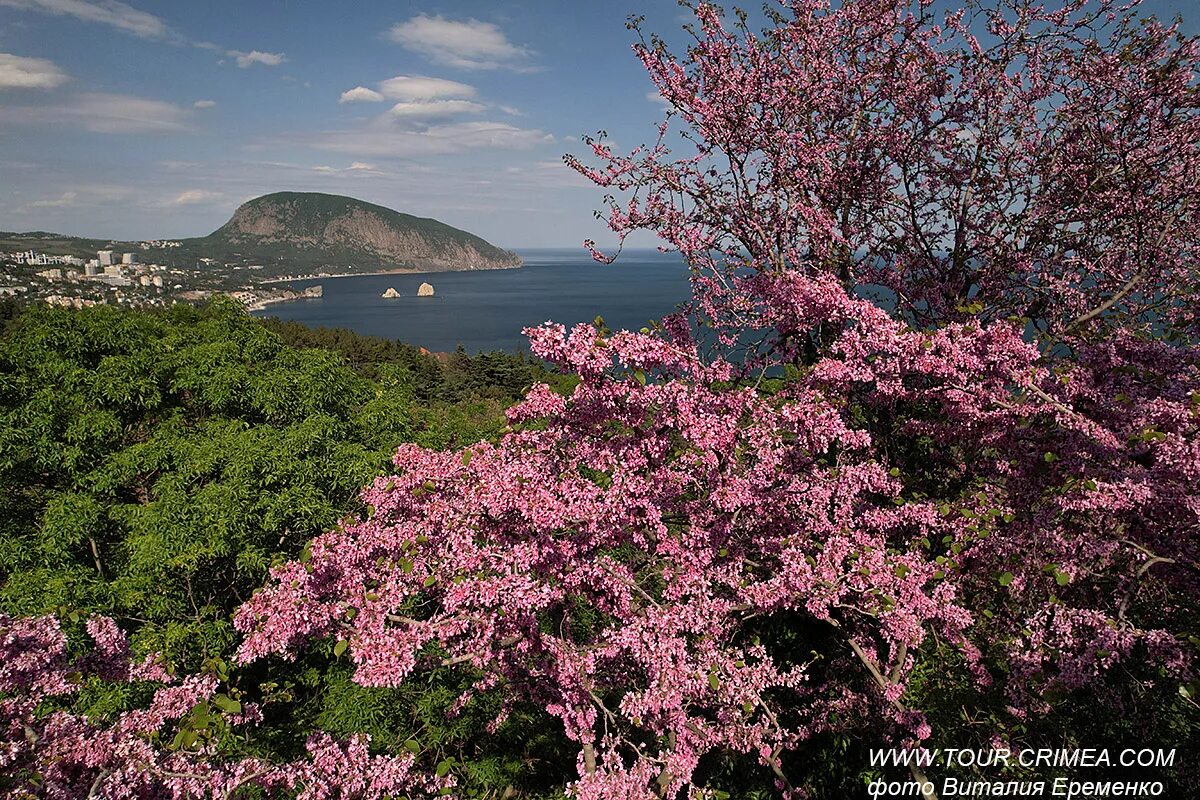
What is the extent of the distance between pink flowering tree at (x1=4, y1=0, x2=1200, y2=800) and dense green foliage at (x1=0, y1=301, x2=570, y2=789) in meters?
3.45

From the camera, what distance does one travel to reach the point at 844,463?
6180mm

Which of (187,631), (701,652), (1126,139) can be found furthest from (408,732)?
(1126,139)

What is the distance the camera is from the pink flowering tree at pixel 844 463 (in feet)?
16.8

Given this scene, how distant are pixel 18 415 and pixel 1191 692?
1504cm

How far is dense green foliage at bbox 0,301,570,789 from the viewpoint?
9.01 metres

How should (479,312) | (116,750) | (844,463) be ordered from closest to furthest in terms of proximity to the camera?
(116,750)
(844,463)
(479,312)

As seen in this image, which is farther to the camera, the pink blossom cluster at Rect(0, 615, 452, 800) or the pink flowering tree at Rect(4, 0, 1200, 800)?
the pink flowering tree at Rect(4, 0, 1200, 800)

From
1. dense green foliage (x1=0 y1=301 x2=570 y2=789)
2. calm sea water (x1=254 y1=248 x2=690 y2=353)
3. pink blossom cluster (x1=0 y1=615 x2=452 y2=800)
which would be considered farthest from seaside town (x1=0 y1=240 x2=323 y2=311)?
pink blossom cluster (x1=0 y1=615 x2=452 y2=800)

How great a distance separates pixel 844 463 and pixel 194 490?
9.42 meters

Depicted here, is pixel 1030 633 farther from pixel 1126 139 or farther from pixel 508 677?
pixel 1126 139

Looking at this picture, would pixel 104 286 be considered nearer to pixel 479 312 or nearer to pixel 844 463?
pixel 479 312

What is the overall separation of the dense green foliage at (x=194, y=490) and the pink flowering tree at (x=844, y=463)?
11.3 feet

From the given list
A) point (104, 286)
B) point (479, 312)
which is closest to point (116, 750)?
point (479, 312)

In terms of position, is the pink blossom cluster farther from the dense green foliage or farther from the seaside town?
the seaside town
